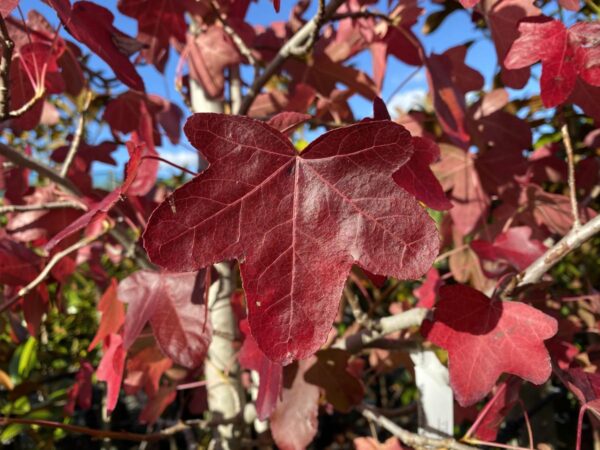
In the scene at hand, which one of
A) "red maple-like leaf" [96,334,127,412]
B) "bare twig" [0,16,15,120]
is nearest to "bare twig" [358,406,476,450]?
"red maple-like leaf" [96,334,127,412]

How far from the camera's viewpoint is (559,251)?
2.08ft

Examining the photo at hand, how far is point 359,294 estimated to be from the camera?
6.90 ft

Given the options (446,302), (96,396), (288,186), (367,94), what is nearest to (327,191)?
(288,186)

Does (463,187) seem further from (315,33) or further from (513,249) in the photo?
(315,33)

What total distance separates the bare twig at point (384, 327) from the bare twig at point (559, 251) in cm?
14

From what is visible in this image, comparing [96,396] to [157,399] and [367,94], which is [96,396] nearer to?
[157,399]

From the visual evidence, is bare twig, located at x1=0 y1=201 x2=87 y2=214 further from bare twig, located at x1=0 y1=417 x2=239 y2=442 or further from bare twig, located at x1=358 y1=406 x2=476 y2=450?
bare twig, located at x1=358 y1=406 x2=476 y2=450

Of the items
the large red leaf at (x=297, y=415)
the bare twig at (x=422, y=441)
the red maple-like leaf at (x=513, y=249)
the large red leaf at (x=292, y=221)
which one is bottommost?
the bare twig at (x=422, y=441)

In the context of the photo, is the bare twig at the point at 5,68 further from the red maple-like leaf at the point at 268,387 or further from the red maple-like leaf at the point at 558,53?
the red maple-like leaf at the point at 558,53

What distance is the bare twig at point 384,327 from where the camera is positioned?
746 millimetres

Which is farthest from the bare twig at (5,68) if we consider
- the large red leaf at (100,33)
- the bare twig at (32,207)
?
the bare twig at (32,207)

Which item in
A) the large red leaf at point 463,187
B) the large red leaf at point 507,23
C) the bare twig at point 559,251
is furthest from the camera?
the large red leaf at point 463,187

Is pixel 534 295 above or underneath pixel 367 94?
underneath

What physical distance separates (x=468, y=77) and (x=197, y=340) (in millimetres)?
797
